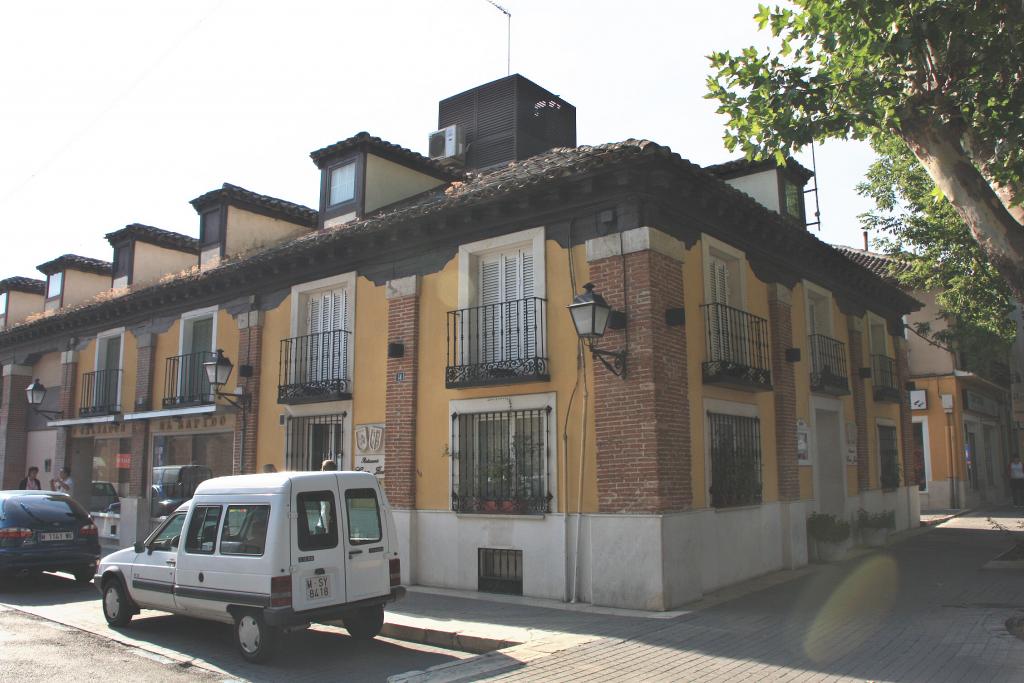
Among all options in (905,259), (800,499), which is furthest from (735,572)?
(905,259)

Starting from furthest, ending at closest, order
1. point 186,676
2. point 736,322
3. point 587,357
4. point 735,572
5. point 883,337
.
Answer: point 883,337, point 736,322, point 735,572, point 587,357, point 186,676

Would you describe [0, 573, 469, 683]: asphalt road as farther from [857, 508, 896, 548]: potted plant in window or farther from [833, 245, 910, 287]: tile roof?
[833, 245, 910, 287]: tile roof

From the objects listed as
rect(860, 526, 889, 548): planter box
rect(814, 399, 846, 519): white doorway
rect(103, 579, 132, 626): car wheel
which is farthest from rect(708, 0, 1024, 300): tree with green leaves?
rect(103, 579, 132, 626): car wheel

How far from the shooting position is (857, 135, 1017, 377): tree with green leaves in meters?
16.0

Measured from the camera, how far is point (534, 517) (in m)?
10.6

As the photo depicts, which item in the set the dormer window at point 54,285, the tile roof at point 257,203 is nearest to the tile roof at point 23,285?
the dormer window at point 54,285

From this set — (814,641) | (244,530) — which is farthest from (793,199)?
(244,530)

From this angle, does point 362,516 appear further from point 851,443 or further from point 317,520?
Result: point 851,443

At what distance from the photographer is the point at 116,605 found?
9242 millimetres

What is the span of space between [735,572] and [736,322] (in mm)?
3734

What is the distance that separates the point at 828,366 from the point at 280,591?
11.1 metres

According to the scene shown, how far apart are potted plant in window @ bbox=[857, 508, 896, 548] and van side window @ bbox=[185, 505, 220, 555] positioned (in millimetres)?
11962

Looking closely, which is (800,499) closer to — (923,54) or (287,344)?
(923,54)

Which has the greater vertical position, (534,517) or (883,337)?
(883,337)
